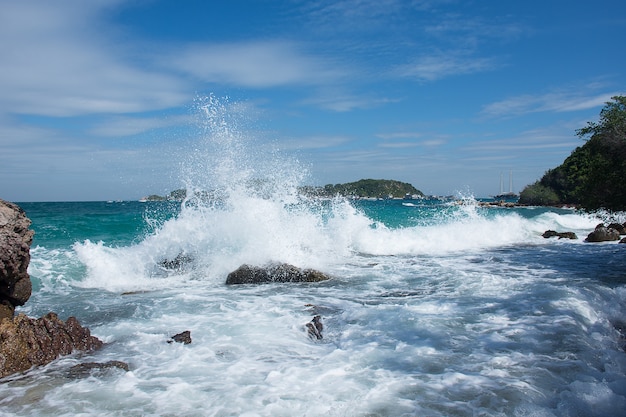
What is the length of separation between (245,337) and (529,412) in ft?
13.5

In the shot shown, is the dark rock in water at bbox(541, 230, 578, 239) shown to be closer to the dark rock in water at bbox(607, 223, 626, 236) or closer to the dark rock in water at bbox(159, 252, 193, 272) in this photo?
the dark rock in water at bbox(607, 223, 626, 236)

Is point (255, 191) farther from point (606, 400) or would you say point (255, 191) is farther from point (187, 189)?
point (606, 400)

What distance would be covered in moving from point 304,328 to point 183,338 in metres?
1.89

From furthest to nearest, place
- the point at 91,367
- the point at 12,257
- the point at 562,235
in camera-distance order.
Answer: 1. the point at 562,235
2. the point at 12,257
3. the point at 91,367

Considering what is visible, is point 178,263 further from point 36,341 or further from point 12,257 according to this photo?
point 36,341

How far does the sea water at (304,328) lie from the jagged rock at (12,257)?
1294 mm

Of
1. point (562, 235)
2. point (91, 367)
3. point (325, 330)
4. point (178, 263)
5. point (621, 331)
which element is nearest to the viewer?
point (91, 367)

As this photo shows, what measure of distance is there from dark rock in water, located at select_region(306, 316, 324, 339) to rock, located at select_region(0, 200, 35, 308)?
443 cm

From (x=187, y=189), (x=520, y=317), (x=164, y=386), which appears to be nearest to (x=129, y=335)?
(x=164, y=386)

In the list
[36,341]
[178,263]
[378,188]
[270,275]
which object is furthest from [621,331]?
[378,188]

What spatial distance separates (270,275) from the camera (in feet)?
39.4

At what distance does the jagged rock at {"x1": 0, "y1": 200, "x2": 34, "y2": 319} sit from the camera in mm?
6496

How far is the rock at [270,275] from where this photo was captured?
11945 mm

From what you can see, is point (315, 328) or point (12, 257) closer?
point (12, 257)
